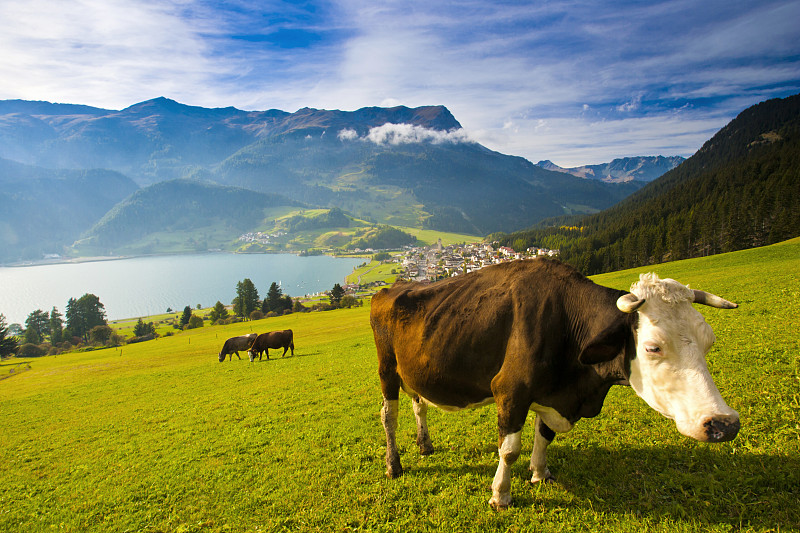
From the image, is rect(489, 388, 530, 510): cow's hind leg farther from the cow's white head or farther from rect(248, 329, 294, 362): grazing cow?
rect(248, 329, 294, 362): grazing cow

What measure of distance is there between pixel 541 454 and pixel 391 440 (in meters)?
2.31

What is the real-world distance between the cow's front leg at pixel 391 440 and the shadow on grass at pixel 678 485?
0.99 metres

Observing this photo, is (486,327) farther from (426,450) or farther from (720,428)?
(426,450)

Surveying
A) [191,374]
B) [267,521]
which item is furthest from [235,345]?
[267,521]

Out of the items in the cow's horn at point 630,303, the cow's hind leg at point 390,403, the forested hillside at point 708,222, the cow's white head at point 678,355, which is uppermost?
the forested hillside at point 708,222

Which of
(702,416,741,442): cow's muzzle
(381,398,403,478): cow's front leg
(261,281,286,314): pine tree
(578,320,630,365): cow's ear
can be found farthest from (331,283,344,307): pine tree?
(702,416,741,442): cow's muzzle

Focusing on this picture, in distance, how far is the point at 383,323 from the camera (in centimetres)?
568

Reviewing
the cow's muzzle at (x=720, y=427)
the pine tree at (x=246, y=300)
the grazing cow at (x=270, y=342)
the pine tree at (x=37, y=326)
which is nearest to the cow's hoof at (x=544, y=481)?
the cow's muzzle at (x=720, y=427)

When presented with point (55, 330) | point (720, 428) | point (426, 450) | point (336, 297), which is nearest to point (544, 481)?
point (426, 450)

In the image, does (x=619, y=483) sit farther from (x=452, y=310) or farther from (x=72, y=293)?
(x=72, y=293)

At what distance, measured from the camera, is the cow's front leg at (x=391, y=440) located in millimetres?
5758

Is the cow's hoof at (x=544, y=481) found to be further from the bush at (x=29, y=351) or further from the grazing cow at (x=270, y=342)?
the bush at (x=29, y=351)

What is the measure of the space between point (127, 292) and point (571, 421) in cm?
20348

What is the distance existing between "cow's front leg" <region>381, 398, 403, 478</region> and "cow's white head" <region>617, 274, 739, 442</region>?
3749mm
